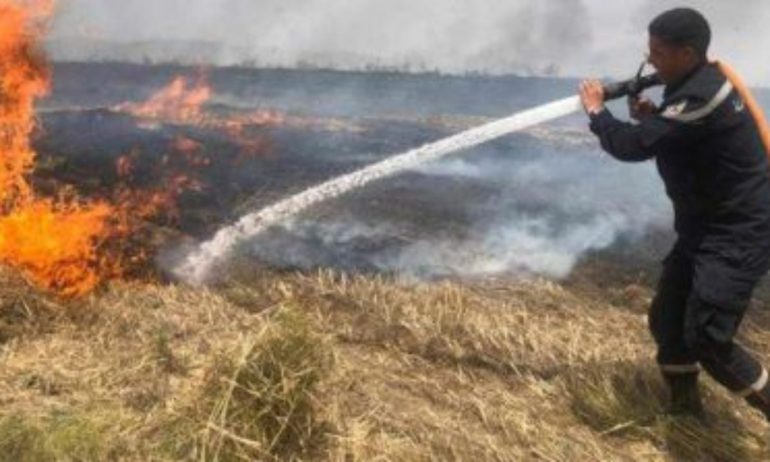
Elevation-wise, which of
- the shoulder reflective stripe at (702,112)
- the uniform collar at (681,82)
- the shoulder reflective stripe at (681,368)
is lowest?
the shoulder reflective stripe at (681,368)

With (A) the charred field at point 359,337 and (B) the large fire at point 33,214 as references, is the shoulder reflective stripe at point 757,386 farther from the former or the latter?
(B) the large fire at point 33,214

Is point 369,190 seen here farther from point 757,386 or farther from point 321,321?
point 757,386

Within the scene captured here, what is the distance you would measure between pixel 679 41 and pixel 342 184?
25.0 feet

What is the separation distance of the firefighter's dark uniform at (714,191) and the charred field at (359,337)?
0.79 m

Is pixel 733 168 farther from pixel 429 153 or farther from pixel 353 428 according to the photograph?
pixel 429 153

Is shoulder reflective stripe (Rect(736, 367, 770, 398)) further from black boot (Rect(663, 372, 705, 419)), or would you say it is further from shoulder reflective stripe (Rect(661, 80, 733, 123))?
shoulder reflective stripe (Rect(661, 80, 733, 123))

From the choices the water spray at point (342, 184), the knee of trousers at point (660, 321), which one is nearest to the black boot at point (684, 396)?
the knee of trousers at point (660, 321)

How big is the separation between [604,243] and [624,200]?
3.01m

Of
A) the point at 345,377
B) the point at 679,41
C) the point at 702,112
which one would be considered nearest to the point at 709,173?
the point at 702,112

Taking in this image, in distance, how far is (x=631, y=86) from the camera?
5.74m

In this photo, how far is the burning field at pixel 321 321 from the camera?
487 cm

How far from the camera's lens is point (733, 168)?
205 inches

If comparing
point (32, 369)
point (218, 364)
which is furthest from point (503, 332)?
point (32, 369)

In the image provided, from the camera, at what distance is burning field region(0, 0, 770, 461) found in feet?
16.0
